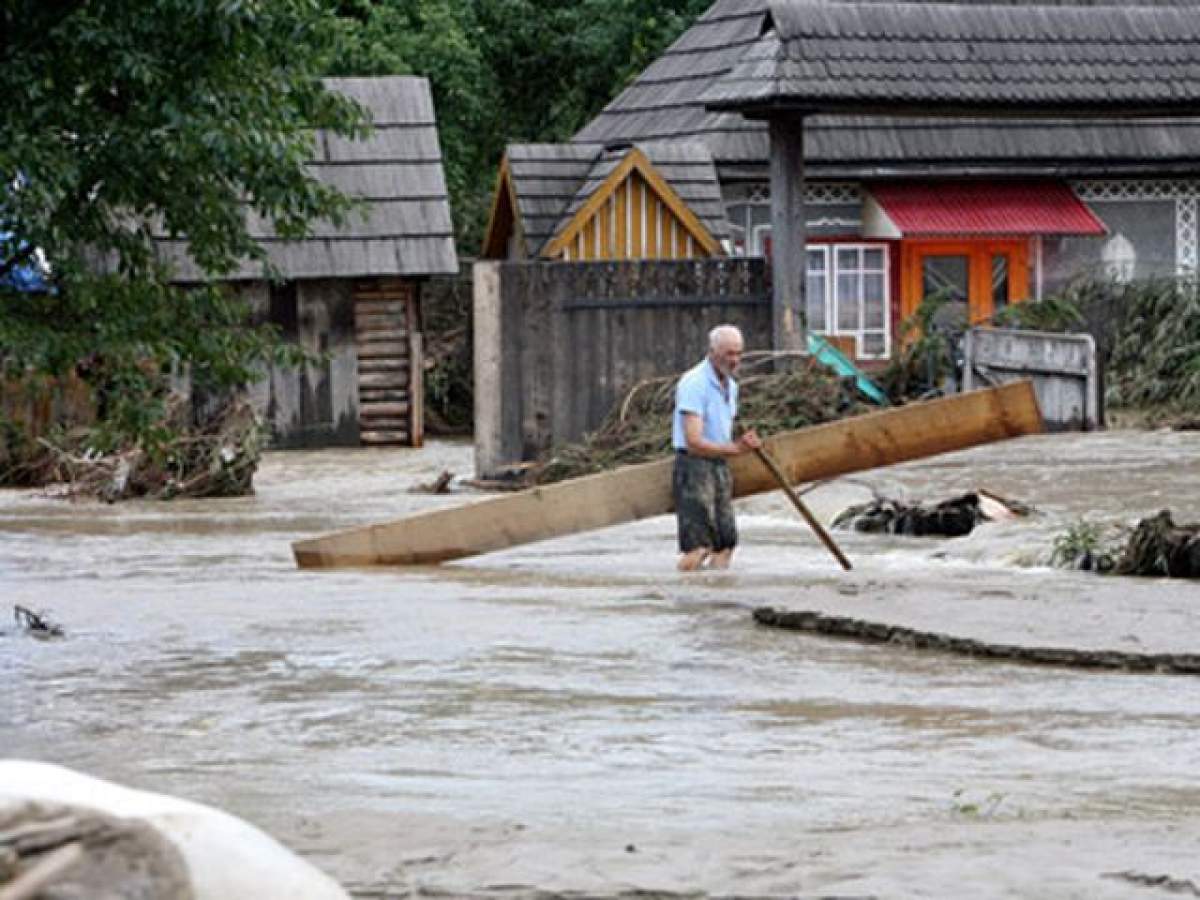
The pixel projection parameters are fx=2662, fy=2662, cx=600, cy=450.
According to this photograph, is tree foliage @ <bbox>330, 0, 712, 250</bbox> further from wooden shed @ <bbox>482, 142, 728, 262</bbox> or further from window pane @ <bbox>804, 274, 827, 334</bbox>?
wooden shed @ <bbox>482, 142, 728, 262</bbox>

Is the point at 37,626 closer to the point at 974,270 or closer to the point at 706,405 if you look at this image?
the point at 706,405

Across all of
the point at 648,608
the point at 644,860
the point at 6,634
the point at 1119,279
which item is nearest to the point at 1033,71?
the point at 1119,279

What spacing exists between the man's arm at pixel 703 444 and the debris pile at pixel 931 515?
2623 millimetres

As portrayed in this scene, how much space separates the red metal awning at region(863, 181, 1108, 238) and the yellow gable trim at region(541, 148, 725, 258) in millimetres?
4202

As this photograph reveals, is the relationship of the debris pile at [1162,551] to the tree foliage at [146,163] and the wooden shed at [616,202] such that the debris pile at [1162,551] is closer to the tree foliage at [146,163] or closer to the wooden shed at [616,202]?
the tree foliage at [146,163]

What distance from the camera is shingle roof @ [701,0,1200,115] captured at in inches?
894

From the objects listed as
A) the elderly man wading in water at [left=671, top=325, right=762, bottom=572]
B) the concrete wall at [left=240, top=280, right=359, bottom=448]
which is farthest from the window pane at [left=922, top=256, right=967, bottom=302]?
the elderly man wading in water at [left=671, top=325, right=762, bottom=572]

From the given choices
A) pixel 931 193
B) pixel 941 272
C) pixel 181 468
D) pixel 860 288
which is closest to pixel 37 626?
pixel 181 468

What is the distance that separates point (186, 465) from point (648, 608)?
1123 centimetres

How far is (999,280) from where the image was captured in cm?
3247

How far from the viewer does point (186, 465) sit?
79.4 feet

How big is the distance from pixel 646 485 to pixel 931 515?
290 cm

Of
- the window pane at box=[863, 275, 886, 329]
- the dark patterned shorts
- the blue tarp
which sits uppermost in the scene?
the window pane at box=[863, 275, 886, 329]

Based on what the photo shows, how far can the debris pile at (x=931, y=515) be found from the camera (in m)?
17.8
